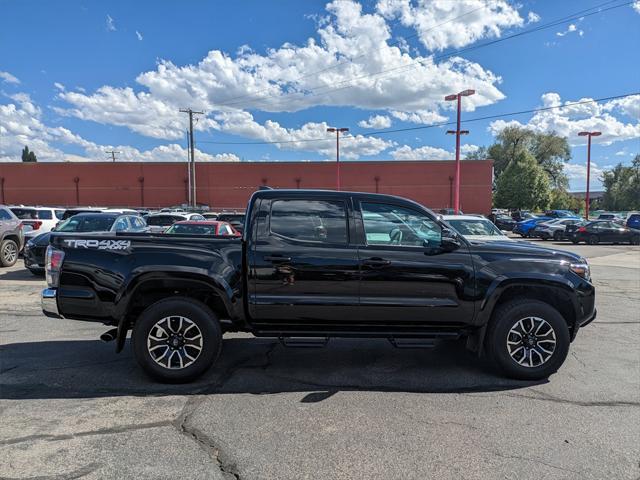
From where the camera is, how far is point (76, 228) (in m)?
12.1

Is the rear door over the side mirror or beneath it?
beneath

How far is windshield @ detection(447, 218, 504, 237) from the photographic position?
36.1 feet

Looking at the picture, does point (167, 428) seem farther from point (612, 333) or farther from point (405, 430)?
point (612, 333)

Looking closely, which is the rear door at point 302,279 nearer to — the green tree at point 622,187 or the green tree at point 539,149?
the green tree at point 539,149

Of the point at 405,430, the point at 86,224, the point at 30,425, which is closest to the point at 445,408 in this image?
the point at 405,430

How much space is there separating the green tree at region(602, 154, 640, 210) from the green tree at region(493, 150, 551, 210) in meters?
31.0

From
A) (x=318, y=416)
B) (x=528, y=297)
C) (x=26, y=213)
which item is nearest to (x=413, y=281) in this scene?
(x=528, y=297)

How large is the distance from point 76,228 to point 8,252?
271 cm

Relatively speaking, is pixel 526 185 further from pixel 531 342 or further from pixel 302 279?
pixel 302 279

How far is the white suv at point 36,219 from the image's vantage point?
15438 millimetres

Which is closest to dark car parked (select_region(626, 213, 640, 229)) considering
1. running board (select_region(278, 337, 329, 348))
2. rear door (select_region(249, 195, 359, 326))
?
rear door (select_region(249, 195, 359, 326))

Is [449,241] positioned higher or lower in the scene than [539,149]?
lower

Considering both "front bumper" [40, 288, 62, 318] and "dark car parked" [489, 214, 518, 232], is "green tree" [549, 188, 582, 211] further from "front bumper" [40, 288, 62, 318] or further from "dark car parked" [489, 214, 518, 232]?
"front bumper" [40, 288, 62, 318]

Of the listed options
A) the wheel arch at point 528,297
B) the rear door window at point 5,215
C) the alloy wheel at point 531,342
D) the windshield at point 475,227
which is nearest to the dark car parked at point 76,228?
the rear door window at point 5,215
